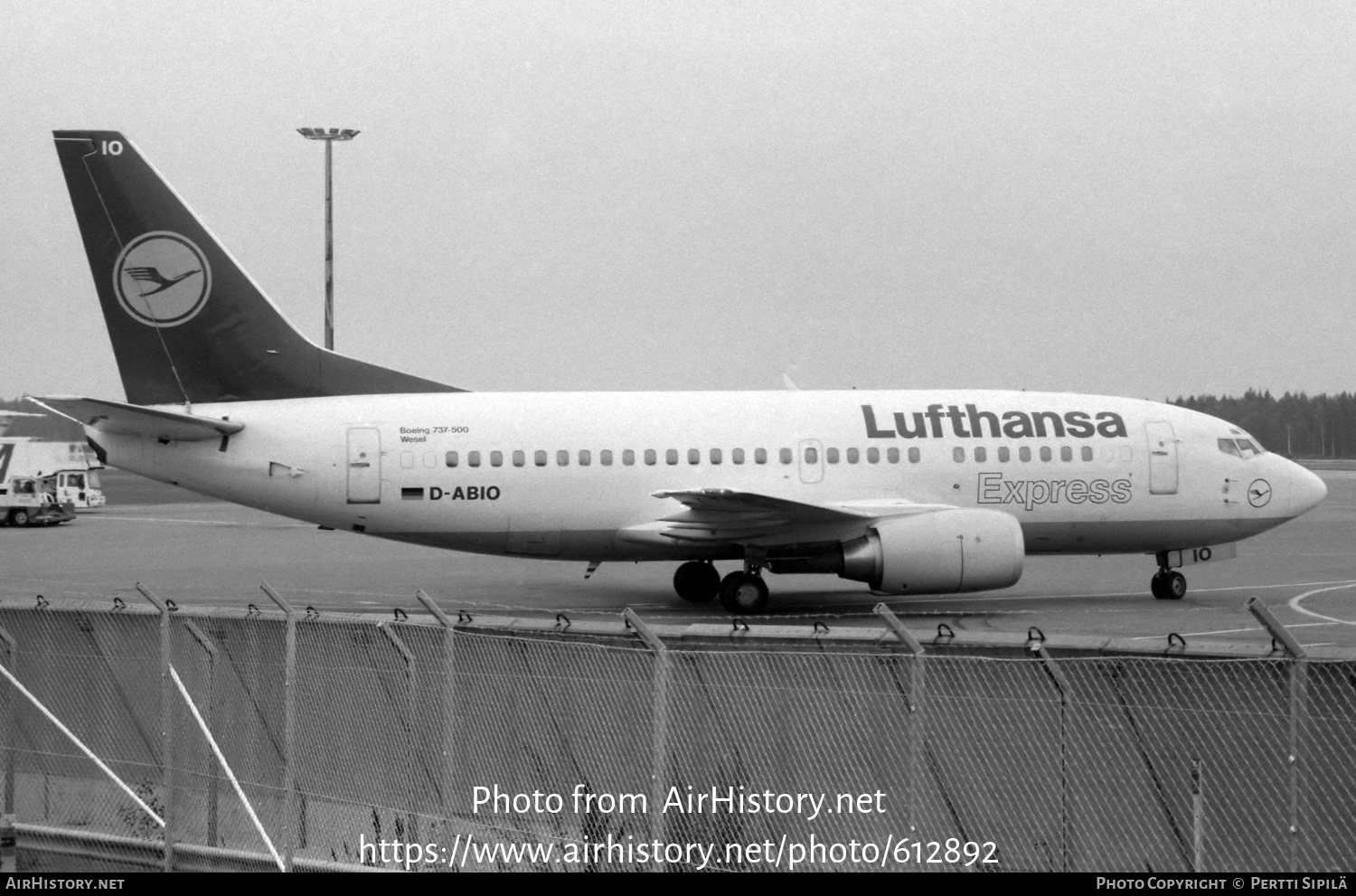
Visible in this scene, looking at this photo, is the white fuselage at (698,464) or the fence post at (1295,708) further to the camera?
the white fuselage at (698,464)

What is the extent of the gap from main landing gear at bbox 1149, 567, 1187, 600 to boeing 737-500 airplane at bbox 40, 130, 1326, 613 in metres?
0.03

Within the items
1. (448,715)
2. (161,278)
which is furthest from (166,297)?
(448,715)

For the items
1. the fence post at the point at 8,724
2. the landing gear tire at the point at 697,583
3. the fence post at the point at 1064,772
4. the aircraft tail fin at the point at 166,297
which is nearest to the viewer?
the fence post at the point at 1064,772

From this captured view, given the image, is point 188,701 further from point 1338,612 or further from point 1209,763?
point 1338,612

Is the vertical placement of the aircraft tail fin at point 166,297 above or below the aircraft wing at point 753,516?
above

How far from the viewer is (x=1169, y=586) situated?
2575cm

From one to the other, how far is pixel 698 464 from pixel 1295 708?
17177 millimetres

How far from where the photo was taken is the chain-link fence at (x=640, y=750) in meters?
8.63

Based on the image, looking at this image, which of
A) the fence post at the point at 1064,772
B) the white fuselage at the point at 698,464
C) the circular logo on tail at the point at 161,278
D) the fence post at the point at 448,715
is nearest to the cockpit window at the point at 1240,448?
the white fuselage at the point at 698,464

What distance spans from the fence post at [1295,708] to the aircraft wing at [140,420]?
1795 centimetres

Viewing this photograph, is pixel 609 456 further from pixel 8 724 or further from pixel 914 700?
pixel 914 700

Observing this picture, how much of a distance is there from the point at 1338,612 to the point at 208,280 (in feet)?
60.3

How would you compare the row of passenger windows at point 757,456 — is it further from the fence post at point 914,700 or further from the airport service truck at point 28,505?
the airport service truck at point 28,505

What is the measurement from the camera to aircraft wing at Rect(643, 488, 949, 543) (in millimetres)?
22406
